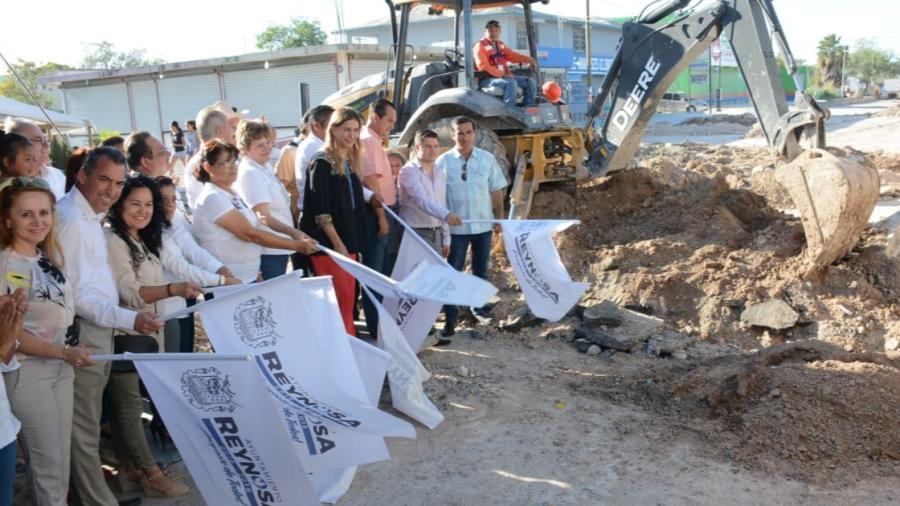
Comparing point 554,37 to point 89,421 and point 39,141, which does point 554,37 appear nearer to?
point 39,141

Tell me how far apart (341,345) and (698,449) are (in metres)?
2.06

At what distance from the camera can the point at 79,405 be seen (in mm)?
3570

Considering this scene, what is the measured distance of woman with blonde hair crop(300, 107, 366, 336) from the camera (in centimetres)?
521

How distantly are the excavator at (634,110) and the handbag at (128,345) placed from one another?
166 inches

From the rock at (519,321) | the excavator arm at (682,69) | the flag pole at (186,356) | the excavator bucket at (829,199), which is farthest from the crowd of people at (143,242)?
the excavator arm at (682,69)

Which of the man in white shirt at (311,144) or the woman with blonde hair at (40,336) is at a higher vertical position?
the man in white shirt at (311,144)

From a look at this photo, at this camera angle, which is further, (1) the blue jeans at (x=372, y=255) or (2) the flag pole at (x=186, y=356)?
(1) the blue jeans at (x=372, y=255)

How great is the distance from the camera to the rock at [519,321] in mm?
6898

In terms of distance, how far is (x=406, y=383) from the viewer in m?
4.89

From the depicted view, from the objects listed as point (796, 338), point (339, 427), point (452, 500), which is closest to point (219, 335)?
point (339, 427)

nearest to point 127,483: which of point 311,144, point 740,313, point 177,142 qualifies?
point 311,144

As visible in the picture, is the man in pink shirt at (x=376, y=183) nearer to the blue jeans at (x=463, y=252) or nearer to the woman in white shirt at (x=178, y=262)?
the blue jeans at (x=463, y=252)

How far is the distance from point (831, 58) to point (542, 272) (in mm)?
78940

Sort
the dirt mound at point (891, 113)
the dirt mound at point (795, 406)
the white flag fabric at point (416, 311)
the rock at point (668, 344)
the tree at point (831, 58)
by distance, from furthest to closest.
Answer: the tree at point (831, 58)
the dirt mound at point (891, 113)
the rock at point (668, 344)
the white flag fabric at point (416, 311)
the dirt mound at point (795, 406)
